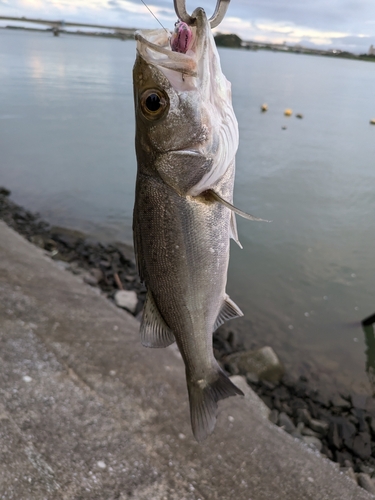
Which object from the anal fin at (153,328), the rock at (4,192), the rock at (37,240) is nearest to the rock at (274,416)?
the anal fin at (153,328)

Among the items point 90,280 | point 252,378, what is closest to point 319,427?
point 252,378

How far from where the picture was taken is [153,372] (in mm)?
3977

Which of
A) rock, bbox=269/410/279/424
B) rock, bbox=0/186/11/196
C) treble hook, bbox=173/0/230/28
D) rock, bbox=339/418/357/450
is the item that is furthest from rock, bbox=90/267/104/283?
rock, bbox=0/186/11/196

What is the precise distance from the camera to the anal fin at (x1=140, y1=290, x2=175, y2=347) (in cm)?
185

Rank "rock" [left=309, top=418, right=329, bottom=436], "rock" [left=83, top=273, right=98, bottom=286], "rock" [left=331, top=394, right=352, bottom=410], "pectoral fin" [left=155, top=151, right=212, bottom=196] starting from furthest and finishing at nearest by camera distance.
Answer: "rock" [left=83, top=273, right=98, bottom=286]
"rock" [left=331, top=394, right=352, bottom=410]
"rock" [left=309, top=418, right=329, bottom=436]
"pectoral fin" [left=155, top=151, right=212, bottom=196]

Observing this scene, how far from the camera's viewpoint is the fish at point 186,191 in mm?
1532

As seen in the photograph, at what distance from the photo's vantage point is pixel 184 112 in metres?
1.57

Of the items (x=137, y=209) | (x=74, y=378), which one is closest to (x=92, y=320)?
(x=74, y=378)

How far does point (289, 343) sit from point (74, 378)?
4.87 meters

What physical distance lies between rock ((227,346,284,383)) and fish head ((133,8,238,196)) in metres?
5.04

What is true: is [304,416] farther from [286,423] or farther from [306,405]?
[286,423]

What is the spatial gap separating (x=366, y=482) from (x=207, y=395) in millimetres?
3451

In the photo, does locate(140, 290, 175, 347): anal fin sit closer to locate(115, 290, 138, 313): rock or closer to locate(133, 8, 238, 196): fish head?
locate(133, 8, 238, 196): fish head

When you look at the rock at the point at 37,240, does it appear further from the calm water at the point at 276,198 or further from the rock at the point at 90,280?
the rock at the point at 90,280
